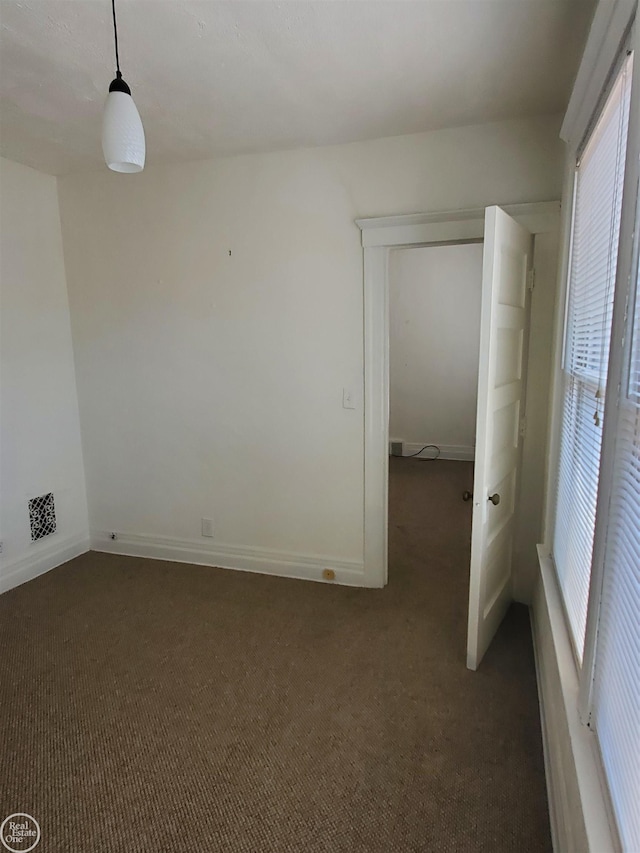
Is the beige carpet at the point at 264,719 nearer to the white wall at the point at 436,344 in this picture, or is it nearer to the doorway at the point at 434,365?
the doorway at the point at 434,365

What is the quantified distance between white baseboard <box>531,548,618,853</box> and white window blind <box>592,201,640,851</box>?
0.14 feet

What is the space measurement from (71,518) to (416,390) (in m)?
3.83

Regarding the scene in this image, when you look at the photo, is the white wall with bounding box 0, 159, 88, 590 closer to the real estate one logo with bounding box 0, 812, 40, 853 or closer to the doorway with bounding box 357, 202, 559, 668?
the real estate one logo with bounding box 0, 812, 40, 853

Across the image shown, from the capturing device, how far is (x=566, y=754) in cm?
131

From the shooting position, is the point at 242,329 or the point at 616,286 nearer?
the point at 616,286

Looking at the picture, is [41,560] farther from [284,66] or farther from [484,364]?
[284,66]

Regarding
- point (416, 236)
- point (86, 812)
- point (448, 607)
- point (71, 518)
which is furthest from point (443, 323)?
point (86, 812)

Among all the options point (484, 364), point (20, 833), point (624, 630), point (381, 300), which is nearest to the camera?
point (624, 630)

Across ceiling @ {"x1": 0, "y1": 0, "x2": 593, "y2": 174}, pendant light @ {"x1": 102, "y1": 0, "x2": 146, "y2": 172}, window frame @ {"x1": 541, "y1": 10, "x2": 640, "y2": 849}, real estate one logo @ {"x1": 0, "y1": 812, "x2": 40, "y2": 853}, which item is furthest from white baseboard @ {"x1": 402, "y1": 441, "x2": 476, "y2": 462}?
pendant light @ {"x1": 102, "y1": 0, "x2": 146, "y2": 172}

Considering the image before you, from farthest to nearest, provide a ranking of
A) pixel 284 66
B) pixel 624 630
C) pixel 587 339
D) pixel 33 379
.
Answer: pixel 33 379
pixel 284 66
pixel 587 339
pixel 624 630

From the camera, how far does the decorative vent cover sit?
3184mm

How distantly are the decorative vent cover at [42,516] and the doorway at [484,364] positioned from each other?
2079mm

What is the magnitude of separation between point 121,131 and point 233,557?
2.60 m

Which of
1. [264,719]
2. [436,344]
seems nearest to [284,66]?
[264,719]
